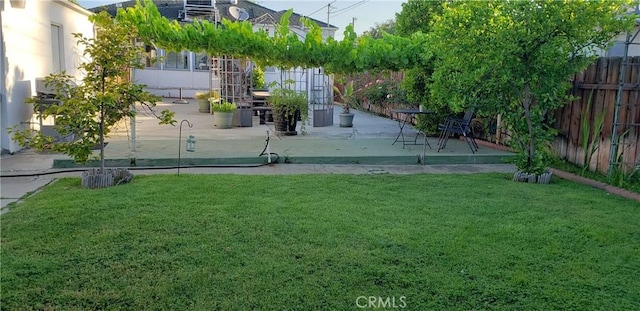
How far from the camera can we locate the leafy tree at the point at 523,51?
5.29 m

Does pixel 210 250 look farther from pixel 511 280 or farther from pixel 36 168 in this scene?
pixel 36 168

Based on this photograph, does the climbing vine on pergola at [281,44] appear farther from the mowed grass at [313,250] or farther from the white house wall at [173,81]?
the white house wall at [173,81]

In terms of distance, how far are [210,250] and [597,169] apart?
5.47 m

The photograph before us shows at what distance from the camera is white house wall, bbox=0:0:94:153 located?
6743mm

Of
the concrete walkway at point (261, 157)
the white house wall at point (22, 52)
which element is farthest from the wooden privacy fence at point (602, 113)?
the white house wall at point (22, 52)

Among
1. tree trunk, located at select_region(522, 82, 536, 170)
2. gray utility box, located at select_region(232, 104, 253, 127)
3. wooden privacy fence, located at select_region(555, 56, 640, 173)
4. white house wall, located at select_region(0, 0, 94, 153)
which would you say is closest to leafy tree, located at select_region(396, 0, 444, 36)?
wooden privacy fence, located at select_region(555, 56, 640, 173)

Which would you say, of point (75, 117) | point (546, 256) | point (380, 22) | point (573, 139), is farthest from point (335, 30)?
point (546, 256)

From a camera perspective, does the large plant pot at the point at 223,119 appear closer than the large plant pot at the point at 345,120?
Yes

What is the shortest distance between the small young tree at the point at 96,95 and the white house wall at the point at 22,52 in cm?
232

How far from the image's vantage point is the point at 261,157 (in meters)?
6.80

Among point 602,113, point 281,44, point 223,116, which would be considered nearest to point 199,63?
point 223,116

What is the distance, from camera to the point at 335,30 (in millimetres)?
21438

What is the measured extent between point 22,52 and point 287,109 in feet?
15.5

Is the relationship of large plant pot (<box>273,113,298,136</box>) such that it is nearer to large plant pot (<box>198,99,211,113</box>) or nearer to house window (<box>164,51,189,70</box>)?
large plant pot (<box>198,99,211,113</box>)
